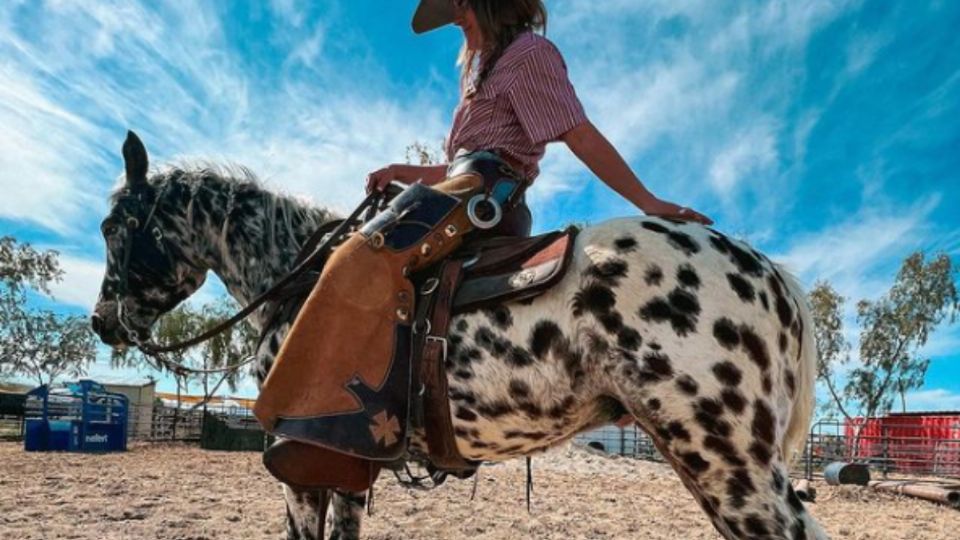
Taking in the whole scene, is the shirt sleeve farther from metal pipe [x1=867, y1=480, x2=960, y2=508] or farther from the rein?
metal pipe [x1=867, y1=480, x2=960, y2=508]

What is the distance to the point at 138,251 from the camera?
371cm

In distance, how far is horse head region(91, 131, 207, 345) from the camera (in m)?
3.71

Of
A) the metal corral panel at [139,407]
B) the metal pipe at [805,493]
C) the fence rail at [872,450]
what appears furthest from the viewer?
the metal corral panel at [139,407]

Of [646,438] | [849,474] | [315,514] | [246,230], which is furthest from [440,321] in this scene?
[646,438]

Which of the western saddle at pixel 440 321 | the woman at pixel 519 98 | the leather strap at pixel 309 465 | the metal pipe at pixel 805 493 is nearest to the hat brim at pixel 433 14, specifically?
the woman at pixel 519 98

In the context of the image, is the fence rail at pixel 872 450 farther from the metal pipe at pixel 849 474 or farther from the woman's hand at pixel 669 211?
the woman's hand at pixel 669 211

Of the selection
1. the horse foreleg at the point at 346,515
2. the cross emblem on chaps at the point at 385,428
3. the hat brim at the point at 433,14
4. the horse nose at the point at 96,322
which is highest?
the hat brim at the point at 433,14

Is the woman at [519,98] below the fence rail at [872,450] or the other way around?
the other way around

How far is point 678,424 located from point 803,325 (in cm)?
66

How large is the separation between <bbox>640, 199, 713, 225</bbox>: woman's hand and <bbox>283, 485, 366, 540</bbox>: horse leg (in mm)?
1704

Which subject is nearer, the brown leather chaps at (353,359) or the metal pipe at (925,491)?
the brown leather chaps at (353,359)

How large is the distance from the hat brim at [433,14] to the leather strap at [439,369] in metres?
1.22

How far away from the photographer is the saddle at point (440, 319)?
2354 mm

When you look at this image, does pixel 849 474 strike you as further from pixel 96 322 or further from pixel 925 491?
pixel 96 322
